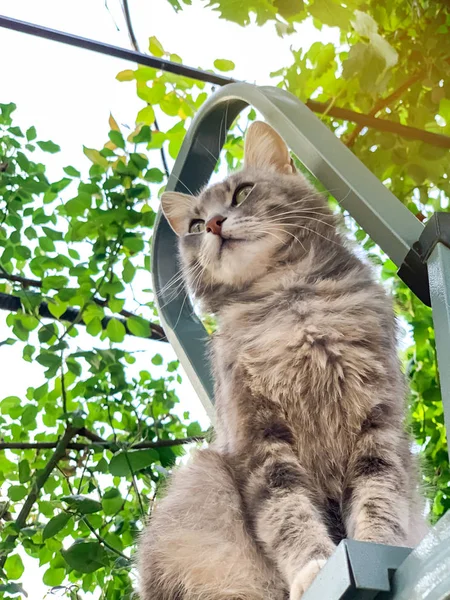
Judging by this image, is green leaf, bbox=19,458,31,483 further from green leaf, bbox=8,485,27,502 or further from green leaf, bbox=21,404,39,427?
green leaf, bbox=21,404,39,427

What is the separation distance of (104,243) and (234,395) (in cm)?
96

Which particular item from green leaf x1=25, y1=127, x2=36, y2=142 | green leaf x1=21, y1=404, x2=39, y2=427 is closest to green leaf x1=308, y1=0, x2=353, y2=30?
green leaf x1=25, y1=127, x2=36, y2=142

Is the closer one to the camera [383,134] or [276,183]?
[276,183]

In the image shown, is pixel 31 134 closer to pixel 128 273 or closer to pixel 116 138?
pixel 116 138

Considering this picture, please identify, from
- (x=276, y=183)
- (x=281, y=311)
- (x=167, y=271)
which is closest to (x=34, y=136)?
(x=167, y=271)

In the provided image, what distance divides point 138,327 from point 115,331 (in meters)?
0.07

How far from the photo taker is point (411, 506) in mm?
972

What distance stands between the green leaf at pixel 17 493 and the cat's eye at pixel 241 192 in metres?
0.89

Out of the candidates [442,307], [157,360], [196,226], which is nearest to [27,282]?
[157,360]

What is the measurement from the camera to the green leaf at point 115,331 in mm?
1831

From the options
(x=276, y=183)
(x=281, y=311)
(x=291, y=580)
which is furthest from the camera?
(x=276, y=183)

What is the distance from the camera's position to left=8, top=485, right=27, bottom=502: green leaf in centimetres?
161

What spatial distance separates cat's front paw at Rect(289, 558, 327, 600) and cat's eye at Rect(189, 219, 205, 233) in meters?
0.82

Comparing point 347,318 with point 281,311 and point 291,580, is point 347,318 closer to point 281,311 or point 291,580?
point 281,311
